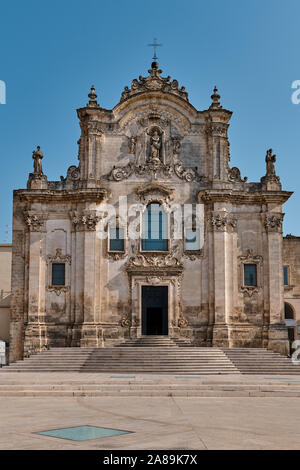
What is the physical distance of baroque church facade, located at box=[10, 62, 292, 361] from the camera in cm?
3316

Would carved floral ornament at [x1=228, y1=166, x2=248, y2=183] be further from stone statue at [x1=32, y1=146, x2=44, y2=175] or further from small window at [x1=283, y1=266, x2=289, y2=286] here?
small window at [x1=283, y1=266, x2=289, y2=286]

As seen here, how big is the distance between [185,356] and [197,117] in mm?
13276

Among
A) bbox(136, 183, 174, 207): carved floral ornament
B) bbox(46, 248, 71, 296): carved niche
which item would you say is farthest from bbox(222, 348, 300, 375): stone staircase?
bbox(46, 248, 71, 296): carved niche

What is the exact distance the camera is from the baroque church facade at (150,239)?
3316 centimetres

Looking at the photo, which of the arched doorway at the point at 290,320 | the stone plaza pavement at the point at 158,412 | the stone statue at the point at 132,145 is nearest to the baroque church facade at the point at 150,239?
the stone statue at the point at 132,145

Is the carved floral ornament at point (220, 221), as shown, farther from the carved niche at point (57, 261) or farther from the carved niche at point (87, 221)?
the carved niche at point (57, 261)

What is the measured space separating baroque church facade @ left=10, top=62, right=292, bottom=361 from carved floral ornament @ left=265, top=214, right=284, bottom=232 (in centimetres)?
5

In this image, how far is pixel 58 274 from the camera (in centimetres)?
3381

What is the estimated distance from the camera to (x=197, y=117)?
34.8 metres

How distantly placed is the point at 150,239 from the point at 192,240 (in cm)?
224

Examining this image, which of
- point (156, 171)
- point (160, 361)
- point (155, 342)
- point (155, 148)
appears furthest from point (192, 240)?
point (160, 361)

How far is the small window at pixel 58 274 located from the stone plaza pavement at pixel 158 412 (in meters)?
10.9

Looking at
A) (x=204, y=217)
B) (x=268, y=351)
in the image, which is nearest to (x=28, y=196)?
(x=204, y=217)
